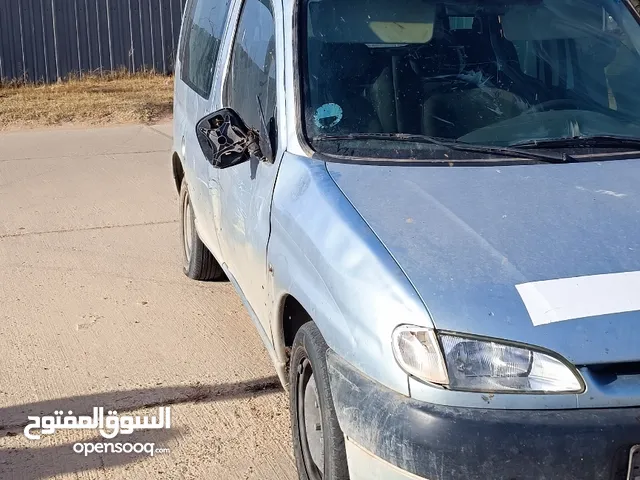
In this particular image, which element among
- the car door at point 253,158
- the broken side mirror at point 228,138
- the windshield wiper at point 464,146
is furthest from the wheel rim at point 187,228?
the windshield wiper at point 464,146

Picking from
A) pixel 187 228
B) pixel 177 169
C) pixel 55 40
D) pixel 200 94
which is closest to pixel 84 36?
pixel 55 40

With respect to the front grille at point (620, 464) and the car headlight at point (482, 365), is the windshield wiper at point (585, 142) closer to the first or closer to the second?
the car headlight at point (482, 365)

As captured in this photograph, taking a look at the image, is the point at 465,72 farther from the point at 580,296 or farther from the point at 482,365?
the point at 482,365

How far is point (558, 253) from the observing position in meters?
2.93

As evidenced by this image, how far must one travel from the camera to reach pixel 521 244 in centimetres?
299

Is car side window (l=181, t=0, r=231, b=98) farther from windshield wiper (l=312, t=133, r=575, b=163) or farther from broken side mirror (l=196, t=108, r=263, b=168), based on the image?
windshield wiper (l=312, t=133, r=575, b=163)

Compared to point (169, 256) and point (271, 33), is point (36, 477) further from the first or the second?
point (169, 256)

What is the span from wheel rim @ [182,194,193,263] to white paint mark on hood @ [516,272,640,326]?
341 centimetres

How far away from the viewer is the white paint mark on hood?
268 cm

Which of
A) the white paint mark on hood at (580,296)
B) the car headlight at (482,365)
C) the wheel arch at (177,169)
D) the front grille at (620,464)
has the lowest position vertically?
the wheel arch at (177,169)

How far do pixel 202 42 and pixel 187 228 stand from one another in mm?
1211

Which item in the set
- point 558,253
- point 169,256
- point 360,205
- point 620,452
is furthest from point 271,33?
point 169,256

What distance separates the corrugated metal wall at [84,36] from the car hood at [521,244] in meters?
12.3

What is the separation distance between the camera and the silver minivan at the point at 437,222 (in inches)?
104
